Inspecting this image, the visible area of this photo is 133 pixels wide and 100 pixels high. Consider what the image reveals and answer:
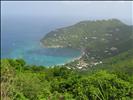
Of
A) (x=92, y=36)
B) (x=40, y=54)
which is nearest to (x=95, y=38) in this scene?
(x=92, y=36)

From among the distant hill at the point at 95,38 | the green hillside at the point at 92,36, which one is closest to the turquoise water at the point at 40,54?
the distant hill at the point at 95,38

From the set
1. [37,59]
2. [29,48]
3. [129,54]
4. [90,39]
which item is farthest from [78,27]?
[129,54]

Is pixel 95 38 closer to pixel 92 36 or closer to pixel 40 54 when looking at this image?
pixel 92 36

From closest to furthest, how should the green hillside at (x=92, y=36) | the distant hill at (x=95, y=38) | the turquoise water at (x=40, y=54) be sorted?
the turquoise water at (x=40, y=54) < the distant hill at (x=95, y=38) < the green hillside at (x=92, y=36)

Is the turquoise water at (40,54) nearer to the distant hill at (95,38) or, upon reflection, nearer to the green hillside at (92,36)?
the distant hill at (95,38)

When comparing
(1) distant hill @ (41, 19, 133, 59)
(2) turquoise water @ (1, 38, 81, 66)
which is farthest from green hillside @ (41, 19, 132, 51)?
(2) turquoise water @ (1, 38, 81, 66)
